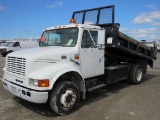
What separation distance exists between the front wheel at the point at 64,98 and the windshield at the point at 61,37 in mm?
1288

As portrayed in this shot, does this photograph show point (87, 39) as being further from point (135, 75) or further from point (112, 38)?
point (135, 75)

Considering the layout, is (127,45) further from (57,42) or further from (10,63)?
(10,63)

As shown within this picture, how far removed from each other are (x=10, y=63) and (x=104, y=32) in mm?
3188

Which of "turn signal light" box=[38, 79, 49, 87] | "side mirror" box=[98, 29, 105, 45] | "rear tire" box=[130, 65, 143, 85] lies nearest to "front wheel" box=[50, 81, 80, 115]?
"turn signal light" box=[38, 79, 49, 87]

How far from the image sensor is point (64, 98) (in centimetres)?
525

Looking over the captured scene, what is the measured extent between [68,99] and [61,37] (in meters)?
1.94

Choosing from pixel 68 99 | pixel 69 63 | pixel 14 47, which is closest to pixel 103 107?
pixel 68 99

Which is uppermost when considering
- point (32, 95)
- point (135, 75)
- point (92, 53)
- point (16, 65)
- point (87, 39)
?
point (87, 39)

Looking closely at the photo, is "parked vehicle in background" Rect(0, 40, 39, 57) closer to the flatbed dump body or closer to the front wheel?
the flatbed dump body

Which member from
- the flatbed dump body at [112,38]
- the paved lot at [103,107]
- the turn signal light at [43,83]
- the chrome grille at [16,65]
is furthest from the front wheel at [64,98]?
the flatbed dump body at [112,38]

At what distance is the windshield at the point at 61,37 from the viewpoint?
598 cm

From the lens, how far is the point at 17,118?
5105 millimetres

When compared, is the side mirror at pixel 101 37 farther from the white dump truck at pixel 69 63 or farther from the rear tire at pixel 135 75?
the rear tire at pixel 135 75

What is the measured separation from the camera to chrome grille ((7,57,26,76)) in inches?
201
